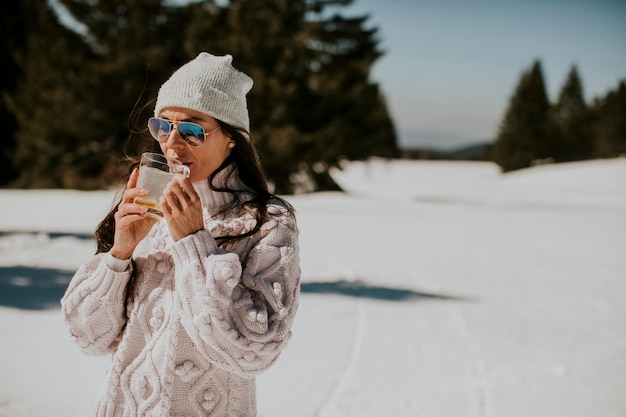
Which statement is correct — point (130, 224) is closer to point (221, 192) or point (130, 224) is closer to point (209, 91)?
point (221, 192)

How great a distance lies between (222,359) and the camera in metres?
1.53

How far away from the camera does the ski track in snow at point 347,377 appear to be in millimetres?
3887

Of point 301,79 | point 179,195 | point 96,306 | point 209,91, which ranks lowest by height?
point 301,79

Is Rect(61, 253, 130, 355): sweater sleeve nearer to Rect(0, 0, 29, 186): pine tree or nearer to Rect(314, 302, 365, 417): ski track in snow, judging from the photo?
Rect(314, 302, 365, 417): ski track in snow

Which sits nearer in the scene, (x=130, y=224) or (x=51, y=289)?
(x=130, y=224)

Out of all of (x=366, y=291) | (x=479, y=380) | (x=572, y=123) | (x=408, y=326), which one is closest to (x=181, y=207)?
(x=479, y=380)

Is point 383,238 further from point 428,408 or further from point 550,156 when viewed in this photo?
point 550,156

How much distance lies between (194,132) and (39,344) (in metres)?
3.82

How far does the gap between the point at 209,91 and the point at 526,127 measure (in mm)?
59247

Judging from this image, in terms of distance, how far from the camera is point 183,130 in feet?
5.45

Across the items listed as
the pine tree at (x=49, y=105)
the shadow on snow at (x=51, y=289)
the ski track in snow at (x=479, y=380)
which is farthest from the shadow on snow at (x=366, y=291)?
the pine tree at (x=49, y=105)

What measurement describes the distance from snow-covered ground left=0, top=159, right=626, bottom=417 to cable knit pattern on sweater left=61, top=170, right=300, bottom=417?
2223 millimetres

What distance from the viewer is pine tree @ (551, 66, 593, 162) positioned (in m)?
60.2

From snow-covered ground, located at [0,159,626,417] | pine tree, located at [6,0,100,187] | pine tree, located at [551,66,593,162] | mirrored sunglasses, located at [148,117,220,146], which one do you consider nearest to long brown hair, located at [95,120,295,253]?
mirrored sunglasses, located at [148,117,220,146]
